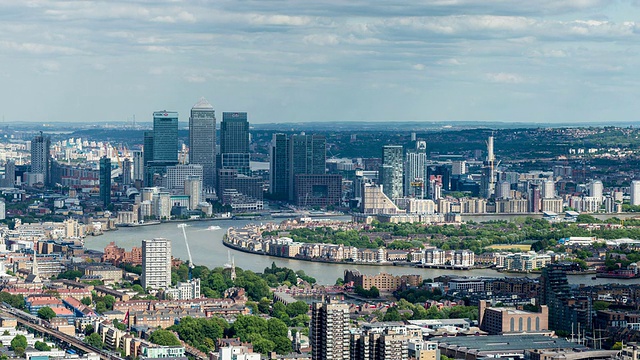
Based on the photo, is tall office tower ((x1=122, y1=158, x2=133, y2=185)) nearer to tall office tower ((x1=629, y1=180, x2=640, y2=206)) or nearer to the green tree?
tall office tower ((x1=629, y1=180, x2=640, y2=206))

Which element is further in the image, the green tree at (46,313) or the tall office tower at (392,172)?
the tall office tower at (392,172)

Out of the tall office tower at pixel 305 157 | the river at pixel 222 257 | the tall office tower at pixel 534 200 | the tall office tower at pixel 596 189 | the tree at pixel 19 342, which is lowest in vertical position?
the river at pixel 222 257

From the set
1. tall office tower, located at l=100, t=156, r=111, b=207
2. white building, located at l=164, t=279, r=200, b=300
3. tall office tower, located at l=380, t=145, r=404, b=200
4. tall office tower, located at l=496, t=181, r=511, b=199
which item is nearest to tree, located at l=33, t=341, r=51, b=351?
white building, located at l=164, t=279, r=200, b=300

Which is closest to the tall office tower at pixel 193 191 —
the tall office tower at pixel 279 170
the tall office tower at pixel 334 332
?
the tall office tower at pixel 279 170

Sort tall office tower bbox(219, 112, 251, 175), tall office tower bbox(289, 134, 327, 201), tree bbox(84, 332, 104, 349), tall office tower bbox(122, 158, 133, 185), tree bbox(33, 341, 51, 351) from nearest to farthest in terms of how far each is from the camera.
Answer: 1. tree bbox(33, 341, 51, 351)
2. tree bbox(84, 332, 104, 349)
3. tall office tower bbox(289, 134, 327, 201)
4. tall office tower bbox(122, 158, 133, 185)
5. tall office tower bbox(219, 112, 251, 175)

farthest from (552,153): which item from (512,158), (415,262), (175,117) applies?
(415,262)

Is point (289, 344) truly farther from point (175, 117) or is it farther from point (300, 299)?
point (175, 117)

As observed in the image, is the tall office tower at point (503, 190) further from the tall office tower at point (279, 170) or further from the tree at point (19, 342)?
the tree at point (19, 342)

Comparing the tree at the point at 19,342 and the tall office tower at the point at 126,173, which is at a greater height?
the tall office tower at the point at 126,173
